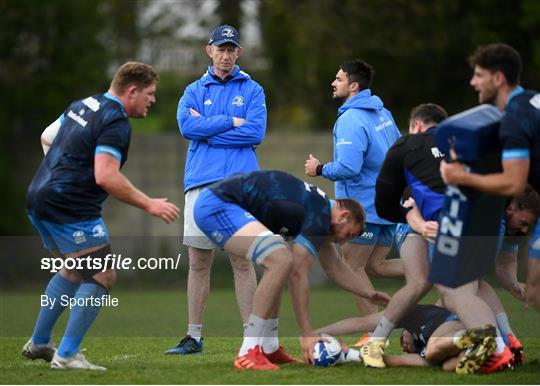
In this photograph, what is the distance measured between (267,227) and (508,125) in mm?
2079

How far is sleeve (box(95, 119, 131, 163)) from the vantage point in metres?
7.62

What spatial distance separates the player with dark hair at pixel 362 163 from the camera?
31.2 feet

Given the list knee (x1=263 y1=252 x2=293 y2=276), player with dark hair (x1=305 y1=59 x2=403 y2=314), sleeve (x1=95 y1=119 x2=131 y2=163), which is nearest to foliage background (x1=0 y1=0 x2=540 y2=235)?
player with dark hair (x1=305 y1=59 x2=403 y2=314)

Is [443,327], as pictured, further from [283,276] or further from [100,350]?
[100,350]

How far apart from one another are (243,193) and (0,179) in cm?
1362

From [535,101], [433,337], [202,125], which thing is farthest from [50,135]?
[535,101]

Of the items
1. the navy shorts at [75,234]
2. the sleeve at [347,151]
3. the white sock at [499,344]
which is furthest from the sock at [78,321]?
the white sock at [499,344]

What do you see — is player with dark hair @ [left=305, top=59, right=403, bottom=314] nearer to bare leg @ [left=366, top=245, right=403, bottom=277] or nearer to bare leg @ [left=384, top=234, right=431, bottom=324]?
bare leg @ [left=366, top=245, right=403, bottom=277]

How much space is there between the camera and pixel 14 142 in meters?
21.3

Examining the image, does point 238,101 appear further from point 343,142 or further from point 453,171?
point 453,171

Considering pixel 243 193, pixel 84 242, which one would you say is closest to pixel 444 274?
pixel 243 193

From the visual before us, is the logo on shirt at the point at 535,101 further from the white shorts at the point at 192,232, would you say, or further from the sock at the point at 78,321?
the sock at the point at 78,321

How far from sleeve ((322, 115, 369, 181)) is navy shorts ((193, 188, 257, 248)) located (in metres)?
1.70

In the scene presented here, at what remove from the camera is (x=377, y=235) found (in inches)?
381
